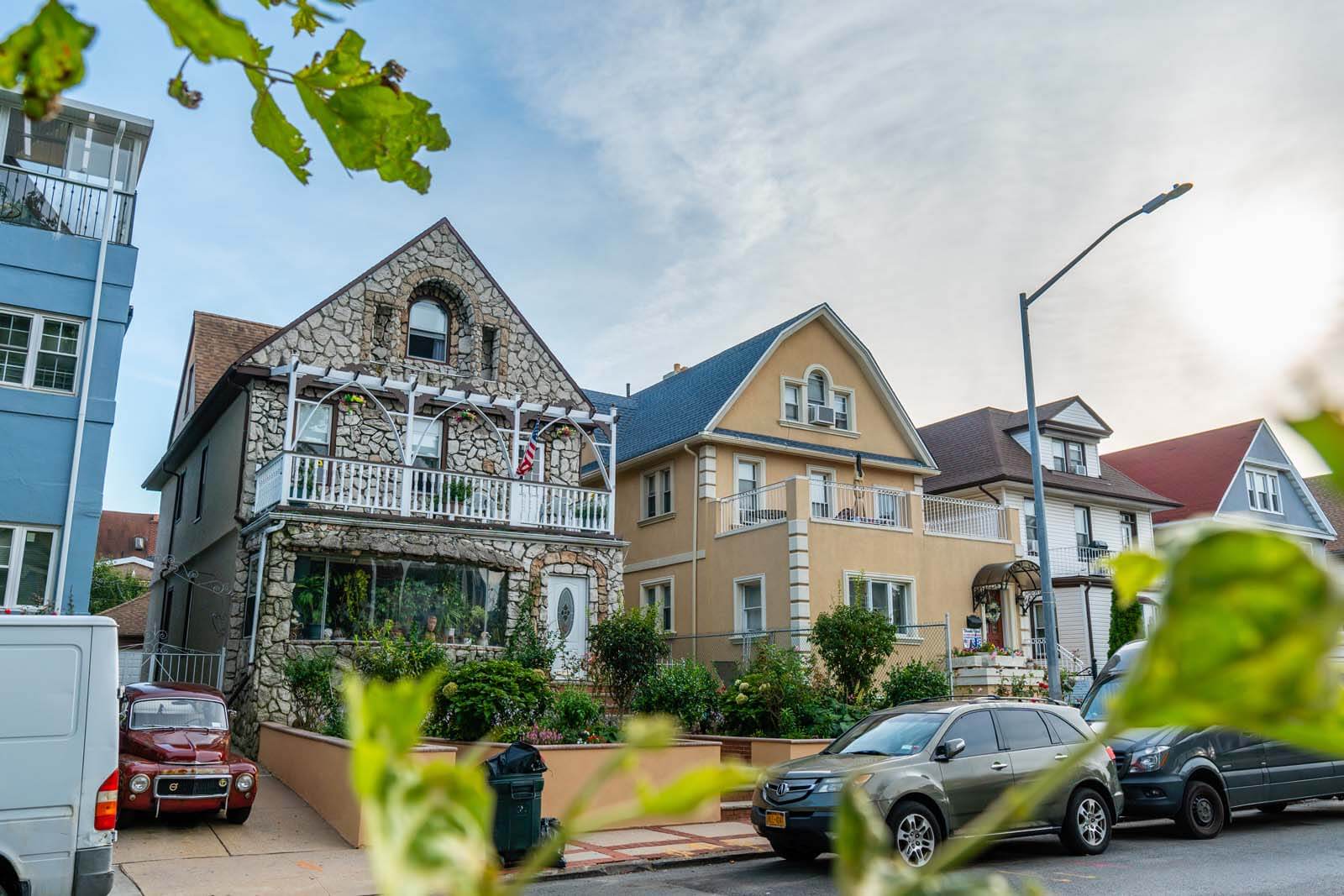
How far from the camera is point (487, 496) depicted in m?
22.0

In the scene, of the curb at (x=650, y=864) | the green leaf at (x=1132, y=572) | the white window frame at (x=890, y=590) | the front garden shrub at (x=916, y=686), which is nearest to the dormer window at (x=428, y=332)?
→ the white window frame at (x=890, y=590)

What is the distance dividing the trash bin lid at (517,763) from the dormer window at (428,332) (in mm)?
13393

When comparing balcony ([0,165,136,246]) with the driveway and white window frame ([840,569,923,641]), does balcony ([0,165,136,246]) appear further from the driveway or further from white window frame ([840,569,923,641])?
white window frame ([840,569,923,641])

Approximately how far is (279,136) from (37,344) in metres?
17.5

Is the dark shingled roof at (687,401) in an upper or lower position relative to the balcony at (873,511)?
upper

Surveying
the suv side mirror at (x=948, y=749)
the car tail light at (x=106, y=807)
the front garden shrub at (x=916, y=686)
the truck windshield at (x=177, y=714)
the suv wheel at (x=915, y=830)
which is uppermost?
the front garden shrub at (x=916, y=686)

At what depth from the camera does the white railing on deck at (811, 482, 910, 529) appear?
2542cm

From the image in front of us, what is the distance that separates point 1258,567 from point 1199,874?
1251cm

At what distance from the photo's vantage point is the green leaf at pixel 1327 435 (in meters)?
0.57

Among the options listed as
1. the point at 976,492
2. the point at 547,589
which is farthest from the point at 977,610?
the point at 547,589

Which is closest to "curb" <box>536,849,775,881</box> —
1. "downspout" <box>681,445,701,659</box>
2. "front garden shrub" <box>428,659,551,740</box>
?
"front garden shrub" <box>428,659,551,740</box>

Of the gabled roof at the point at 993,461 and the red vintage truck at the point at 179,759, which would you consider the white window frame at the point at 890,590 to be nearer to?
the gabled roof at the point at 993,461

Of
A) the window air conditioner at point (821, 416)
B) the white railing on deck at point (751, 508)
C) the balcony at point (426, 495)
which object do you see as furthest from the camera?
the window air conditioner at point (821, 416)

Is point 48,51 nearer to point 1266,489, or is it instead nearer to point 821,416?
point 821,416
